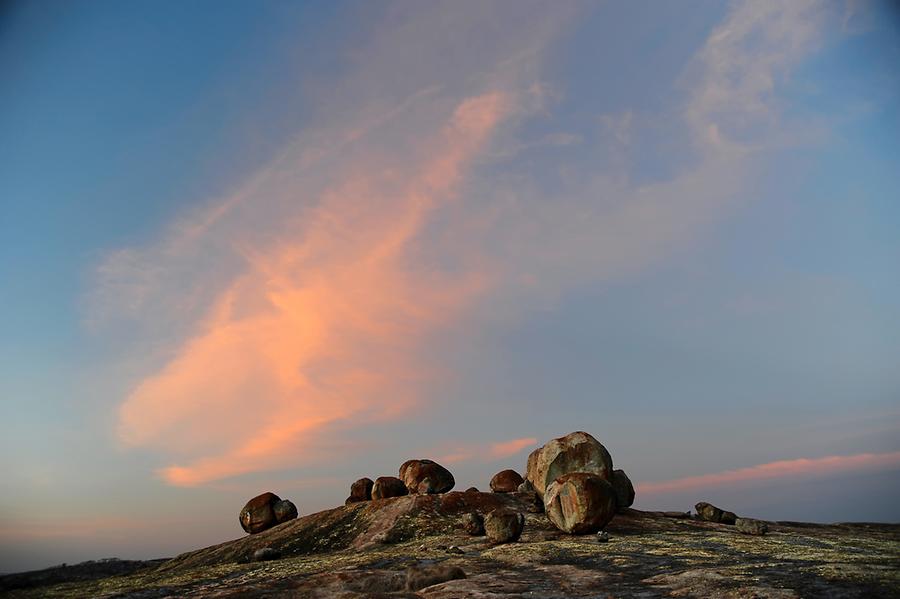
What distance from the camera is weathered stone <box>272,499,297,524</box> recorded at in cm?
5616

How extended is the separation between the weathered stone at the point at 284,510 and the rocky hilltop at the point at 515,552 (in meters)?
0.14

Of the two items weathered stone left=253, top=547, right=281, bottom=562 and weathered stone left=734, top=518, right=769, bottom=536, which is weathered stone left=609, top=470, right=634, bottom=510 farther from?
weathered stone left=253, top=547, right=281, bottom=562

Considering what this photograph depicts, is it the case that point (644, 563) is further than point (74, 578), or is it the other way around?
point (74, 578)

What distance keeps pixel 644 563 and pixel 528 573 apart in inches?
230

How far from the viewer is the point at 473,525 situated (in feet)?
138

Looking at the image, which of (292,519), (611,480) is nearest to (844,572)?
(611,480)

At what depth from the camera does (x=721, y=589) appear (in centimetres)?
2172

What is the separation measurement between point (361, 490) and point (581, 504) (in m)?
26.2

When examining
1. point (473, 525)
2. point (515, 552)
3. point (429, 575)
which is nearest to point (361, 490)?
point (473, 525)

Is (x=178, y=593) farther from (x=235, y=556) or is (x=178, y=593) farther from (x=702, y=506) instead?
(x=702, y=506)

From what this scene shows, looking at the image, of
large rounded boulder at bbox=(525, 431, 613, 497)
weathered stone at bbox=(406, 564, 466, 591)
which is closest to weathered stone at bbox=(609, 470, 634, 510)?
large rounded boulder at bbox=(525, 431, 613, 497)

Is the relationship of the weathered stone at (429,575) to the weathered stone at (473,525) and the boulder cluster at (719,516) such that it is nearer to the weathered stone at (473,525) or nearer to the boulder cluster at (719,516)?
the weathered stone at (473,525)

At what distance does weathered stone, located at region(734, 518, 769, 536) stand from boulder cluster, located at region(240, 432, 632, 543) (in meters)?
9.01

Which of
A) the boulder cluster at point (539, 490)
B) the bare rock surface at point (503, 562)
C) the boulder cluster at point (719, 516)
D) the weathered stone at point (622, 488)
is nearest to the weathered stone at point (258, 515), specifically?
the boulder cluster at point (539, 490)
